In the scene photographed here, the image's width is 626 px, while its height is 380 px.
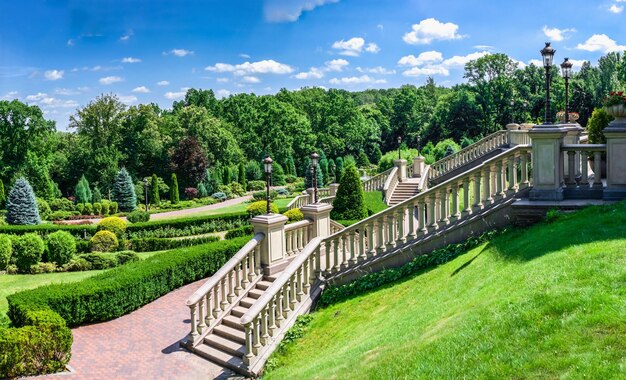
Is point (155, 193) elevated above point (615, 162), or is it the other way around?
point (615, 162)

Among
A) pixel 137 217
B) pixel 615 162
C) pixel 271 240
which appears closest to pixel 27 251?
pixel 271 240

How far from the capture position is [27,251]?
1955 centimetres

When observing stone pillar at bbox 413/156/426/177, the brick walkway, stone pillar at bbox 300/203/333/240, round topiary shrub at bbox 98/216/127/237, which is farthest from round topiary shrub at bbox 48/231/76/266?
stone pillar at bbox 413/156/426/177

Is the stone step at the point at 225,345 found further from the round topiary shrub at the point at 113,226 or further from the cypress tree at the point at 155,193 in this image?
the cypress tree at the point at 155,193

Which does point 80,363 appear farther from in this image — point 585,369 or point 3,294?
point 585,369

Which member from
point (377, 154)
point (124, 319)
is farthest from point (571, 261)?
point (377, 154)

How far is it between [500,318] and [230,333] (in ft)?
20.9

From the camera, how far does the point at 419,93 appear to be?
285ft

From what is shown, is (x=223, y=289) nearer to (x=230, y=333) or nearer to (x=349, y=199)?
(x=230, y=333)

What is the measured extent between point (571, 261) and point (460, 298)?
1464 mm

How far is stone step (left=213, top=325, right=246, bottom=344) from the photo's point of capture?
415 inches

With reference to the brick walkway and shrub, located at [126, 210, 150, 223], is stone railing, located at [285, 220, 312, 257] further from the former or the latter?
shrub, located at [126, 210, 150, 223]

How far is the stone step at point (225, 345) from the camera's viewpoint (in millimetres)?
10195

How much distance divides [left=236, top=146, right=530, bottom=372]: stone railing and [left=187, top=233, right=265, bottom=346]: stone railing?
4.53 feet
